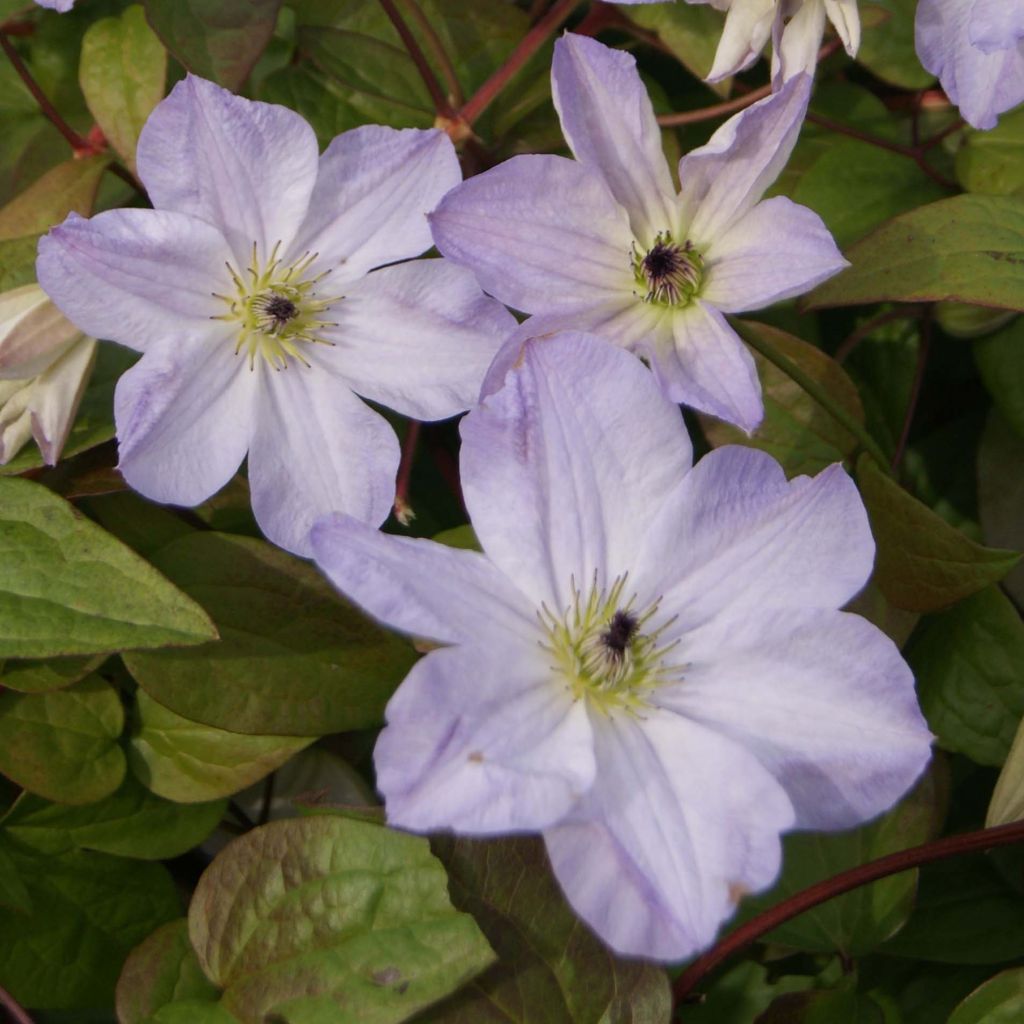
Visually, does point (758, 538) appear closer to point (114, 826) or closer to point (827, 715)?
point (827, 715)

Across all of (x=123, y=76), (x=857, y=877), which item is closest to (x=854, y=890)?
(x=857, y=877)

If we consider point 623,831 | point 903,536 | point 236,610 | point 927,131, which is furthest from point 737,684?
point 927,131

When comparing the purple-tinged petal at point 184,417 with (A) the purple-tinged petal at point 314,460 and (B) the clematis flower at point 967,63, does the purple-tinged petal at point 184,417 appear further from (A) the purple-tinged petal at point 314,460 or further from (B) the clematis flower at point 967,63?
(B) the clematis flower at point 967,63

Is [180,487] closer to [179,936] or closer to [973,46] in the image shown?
[179,936]

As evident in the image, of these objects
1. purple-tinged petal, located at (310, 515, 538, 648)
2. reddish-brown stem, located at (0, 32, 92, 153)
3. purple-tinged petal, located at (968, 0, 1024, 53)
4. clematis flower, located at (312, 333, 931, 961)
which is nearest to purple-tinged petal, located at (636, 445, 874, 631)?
clematis flower, located at (312, 333, 931, 961)

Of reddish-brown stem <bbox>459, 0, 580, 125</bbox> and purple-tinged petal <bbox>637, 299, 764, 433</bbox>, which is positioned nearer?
purple-tinged petal <bbox>637, 299, 764, 433</bbox>

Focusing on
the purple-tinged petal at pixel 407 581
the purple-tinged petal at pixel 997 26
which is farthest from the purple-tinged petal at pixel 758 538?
the purple-tinged petal at pixel 997 26

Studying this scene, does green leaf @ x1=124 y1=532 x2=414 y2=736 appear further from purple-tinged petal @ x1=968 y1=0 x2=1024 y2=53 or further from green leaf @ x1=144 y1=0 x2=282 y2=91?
purple-tinged petal @ x1=968 y1=0 x2=1024 y2=53
